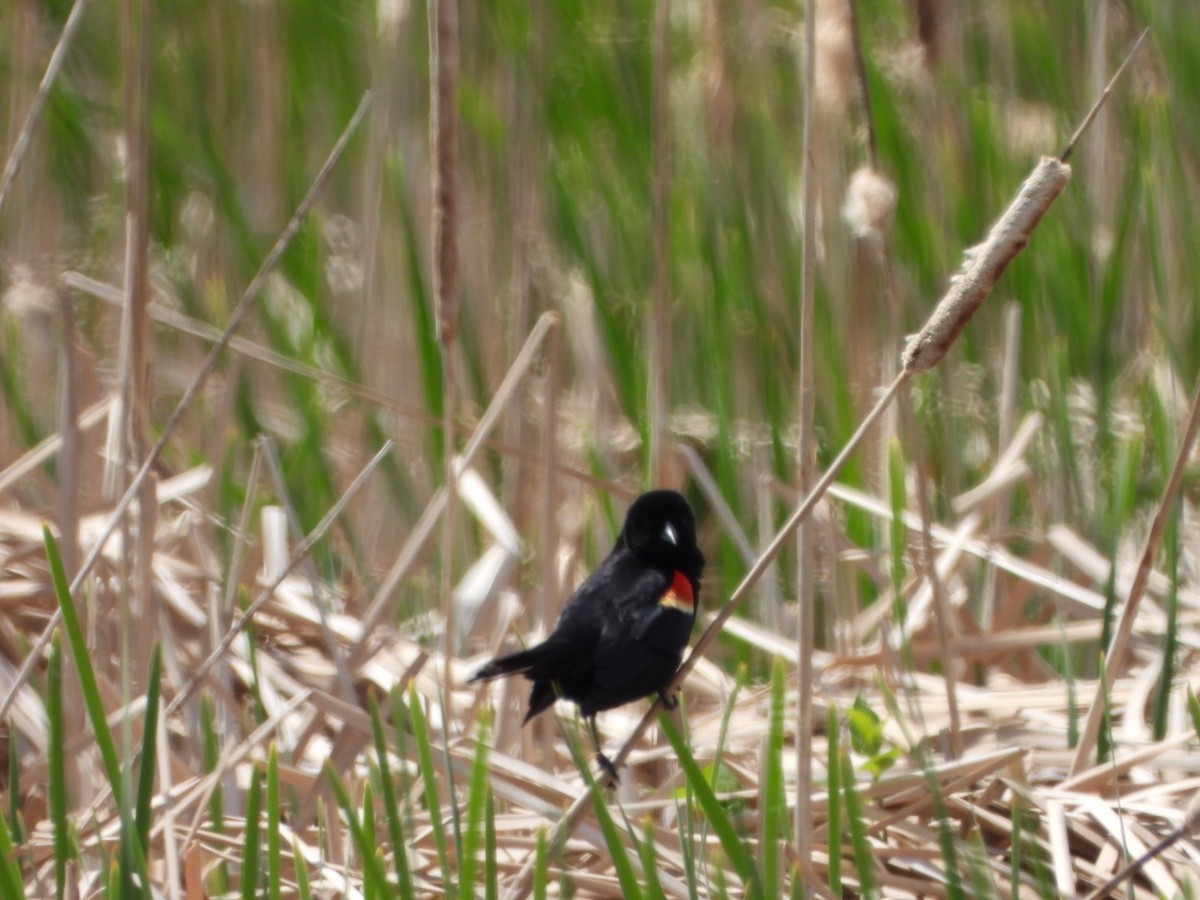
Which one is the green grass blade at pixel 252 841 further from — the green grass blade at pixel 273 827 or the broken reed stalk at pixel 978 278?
the broken reed stalk at pixel 978 278

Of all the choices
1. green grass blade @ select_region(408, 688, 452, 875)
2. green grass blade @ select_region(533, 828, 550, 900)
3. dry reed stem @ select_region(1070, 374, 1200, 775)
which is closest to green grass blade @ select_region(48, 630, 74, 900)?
green grass blade @ select_region(408, 688, 452, 875)

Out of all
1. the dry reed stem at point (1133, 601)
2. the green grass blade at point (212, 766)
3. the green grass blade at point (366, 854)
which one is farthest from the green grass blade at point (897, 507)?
the green grass blade at point (212, 766)

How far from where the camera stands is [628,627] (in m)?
→ 1.78

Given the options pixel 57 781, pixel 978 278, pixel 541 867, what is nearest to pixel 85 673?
pixel 57 781

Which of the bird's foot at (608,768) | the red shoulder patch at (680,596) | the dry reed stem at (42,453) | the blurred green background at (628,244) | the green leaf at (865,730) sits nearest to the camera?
the bird's foot at (608,768)

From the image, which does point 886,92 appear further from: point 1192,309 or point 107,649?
point 107,649

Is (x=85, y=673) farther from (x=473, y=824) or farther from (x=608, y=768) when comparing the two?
(x=608, y=768)

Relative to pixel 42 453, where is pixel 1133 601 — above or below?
below

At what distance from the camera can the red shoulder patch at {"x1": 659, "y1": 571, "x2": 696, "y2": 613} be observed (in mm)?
1868

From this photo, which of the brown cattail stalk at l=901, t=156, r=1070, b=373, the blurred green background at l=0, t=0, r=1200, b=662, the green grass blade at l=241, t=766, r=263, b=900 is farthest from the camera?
the blurred green background at l=0, t=0, r=1200, b=662

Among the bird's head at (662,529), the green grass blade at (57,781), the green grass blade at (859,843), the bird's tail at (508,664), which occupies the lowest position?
the green grass blade at (859,843)

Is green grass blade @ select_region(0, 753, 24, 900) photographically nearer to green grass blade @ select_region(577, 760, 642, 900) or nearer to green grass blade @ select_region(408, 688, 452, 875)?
green grass blade @ select_region(408, 688, 452, 875)

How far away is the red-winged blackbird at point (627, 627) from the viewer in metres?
1.73

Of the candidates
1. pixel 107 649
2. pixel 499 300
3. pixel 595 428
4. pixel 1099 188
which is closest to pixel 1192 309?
pixel 1099 188
